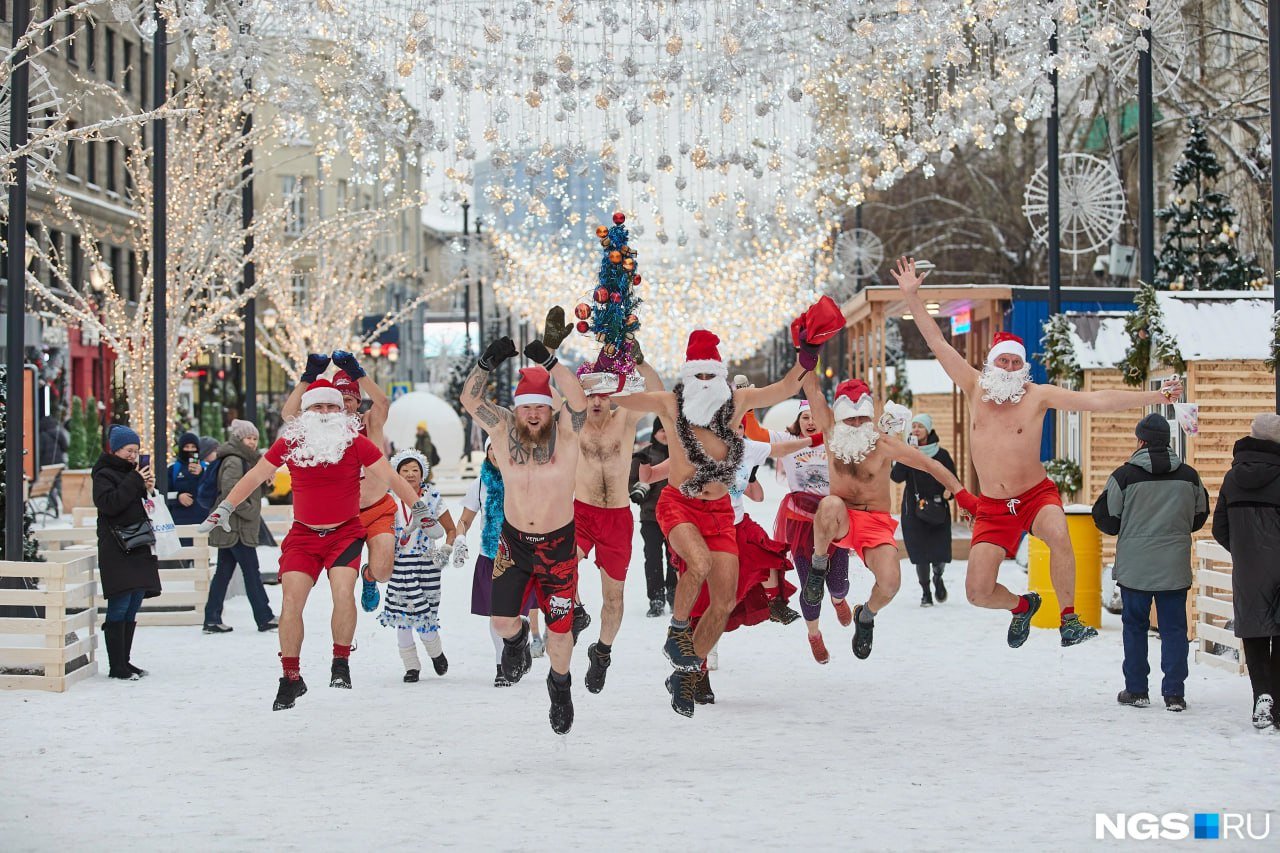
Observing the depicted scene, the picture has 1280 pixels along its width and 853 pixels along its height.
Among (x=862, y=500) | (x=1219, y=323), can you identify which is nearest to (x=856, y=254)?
(x=1219, y=323)

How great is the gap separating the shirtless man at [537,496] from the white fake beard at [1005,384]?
8.64ft

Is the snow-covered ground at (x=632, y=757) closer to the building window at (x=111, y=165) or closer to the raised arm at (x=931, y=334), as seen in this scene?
the raised arm at (x=931, y=334)

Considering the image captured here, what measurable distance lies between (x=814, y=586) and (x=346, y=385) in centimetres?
333

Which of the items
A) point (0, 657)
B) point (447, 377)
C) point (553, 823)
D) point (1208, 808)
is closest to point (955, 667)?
point (1208, 808)

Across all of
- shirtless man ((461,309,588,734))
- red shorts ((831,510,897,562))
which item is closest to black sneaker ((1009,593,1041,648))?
red shorts ((831,510,897,562))

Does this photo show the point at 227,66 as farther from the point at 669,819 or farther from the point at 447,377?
the point at 447,377

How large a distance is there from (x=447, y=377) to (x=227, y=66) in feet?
142

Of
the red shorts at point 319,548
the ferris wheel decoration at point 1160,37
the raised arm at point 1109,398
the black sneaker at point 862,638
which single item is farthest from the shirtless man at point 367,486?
the ferris wheel decoration at point 1160,37

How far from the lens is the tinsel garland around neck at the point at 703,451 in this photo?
10.2 meters

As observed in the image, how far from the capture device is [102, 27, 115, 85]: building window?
4525 centimetres

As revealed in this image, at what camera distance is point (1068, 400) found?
405 inches

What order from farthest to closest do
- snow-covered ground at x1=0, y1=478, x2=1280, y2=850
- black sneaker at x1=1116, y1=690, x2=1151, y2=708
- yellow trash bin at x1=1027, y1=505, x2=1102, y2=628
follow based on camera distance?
yellow trash bin at x1=1027, y1=505, x2=1102, y2=628 → black sneaker at x1=1116, y1=690, x2=1151, y2=708 → snow-covered ground at x1=0, y1=478, x2=1280, y2=850

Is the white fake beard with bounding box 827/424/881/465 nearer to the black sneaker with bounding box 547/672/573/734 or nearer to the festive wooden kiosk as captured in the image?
the black sneaker with bounding box 547/672/573/734

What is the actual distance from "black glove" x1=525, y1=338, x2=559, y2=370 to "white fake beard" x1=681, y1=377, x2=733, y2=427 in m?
1.10
